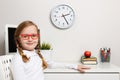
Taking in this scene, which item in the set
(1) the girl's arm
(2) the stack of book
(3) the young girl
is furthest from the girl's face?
(2) the stack of book

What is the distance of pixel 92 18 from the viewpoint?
285cm

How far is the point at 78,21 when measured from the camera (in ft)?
9.36

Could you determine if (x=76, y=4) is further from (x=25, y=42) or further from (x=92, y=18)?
(x=25, y=42)

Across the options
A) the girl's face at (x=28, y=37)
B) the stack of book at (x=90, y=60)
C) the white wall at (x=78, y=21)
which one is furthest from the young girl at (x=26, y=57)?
the white wall at (x=78, y=21)

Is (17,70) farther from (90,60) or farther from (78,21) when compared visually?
(78,21)

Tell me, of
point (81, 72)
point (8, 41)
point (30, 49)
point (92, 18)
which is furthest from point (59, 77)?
point (92, 18)

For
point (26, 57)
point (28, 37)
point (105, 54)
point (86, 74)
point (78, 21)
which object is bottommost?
point (86, 74)

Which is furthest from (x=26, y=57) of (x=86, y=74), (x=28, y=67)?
(x=86, y=74)

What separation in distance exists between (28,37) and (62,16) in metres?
1.48

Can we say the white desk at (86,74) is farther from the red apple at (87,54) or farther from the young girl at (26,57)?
the young girl at (26,57)

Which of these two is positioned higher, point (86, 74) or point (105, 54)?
point (105, 54)

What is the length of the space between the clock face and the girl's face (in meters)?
1.40

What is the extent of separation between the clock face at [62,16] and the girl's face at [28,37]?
1.40 m

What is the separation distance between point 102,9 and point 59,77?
3.69ft
